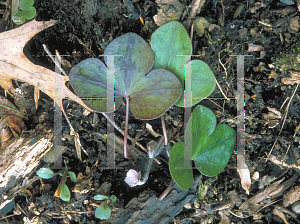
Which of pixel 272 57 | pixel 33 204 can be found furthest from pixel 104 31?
pixel 33 204

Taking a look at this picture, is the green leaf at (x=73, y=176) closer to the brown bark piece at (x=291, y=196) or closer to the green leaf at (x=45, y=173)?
the green leaf at (x=45, y=173)

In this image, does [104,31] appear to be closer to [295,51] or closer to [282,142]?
[295,51]

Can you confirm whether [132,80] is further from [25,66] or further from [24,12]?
[24,12]

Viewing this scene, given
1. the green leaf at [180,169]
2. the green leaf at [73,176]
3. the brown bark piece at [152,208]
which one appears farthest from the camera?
the green leaf at [73,176]

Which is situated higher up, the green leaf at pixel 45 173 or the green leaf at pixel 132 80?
the green leaf at pixel 132 80

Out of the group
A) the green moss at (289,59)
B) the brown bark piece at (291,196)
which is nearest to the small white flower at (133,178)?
the brown bark piece at (291,196)

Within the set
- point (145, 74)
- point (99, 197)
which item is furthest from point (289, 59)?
point (99, 197)
